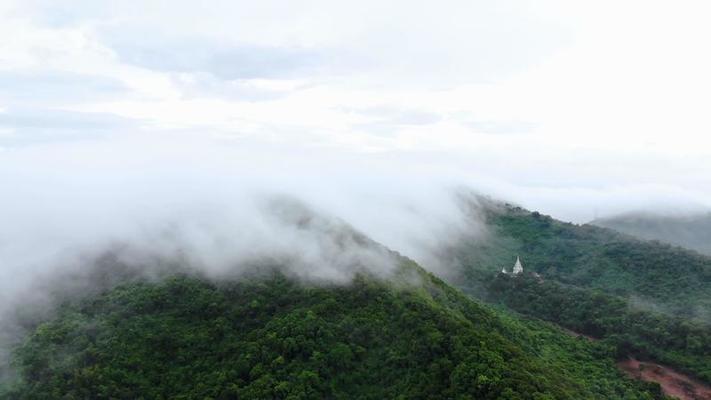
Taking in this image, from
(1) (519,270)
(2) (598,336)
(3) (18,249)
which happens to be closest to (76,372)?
(3) (18,249)

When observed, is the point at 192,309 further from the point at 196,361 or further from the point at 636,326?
the point at 636,326

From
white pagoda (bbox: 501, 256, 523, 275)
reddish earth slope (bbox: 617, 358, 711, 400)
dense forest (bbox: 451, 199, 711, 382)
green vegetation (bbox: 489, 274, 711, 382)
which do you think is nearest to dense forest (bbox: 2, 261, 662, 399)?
reddish earth slope (bbox: 617, 358, 711, 400)

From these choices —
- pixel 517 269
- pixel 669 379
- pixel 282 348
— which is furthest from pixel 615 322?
pixel 282 348

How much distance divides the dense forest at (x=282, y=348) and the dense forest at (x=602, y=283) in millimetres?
13198

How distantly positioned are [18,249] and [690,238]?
182227mm

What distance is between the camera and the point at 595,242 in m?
138

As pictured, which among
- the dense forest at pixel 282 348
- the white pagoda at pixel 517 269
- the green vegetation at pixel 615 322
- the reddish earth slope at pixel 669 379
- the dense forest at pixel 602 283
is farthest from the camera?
the white pagoda at pixel 517 269

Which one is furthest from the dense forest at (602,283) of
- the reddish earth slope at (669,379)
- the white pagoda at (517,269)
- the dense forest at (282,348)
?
the dense forest at (282,348)

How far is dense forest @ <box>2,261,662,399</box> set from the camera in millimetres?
58781

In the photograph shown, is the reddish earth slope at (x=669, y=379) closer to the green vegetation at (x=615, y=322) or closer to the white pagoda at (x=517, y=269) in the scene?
the green vegetation at (x=615, y=322)

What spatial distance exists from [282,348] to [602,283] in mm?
80506

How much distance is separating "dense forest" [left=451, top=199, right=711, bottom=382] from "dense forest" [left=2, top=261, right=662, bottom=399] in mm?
13198

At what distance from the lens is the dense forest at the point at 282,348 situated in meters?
58.8

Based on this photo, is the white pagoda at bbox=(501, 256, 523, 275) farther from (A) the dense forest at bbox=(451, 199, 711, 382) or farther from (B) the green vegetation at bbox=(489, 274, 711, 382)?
(B) the green vegetation at bbox=(489, 274, 711, 382)
